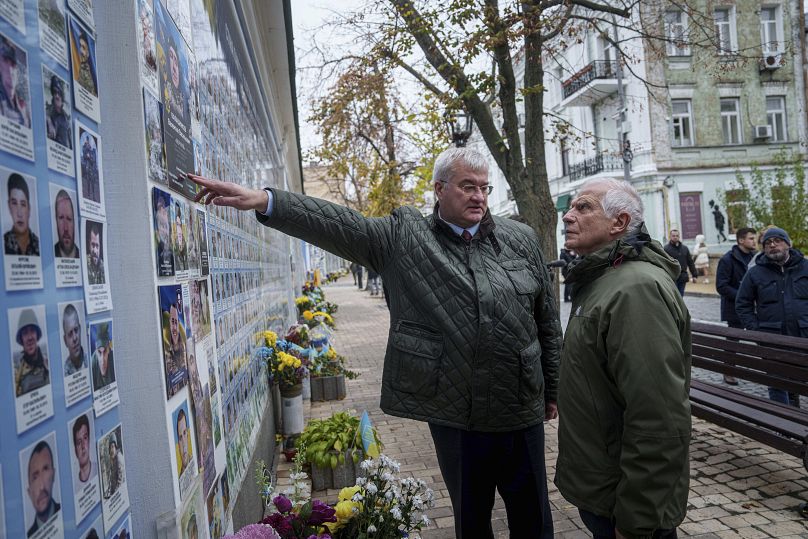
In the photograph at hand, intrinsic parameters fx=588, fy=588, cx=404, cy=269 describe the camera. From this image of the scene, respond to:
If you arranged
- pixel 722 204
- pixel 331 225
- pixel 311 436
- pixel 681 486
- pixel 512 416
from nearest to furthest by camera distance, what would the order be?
pixel 681 486, pixel 331 225, pixel 512 416, pixel 311 436, pixel 722 204

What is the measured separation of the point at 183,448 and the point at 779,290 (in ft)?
19.7

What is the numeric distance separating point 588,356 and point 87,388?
61.7 inches

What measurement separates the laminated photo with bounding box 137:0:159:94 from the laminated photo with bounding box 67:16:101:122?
176mm

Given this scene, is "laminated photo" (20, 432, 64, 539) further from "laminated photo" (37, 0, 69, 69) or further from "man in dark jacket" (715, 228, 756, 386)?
"man in dark jacket" (715, 228, 756, 386)

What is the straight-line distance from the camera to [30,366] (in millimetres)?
940

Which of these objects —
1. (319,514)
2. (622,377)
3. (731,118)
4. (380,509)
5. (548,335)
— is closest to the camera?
(622,377)

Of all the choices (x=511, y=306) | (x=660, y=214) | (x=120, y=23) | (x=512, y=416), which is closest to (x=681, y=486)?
(x=512, y=416)

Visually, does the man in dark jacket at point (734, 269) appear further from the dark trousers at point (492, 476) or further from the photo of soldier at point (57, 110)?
the photo of soldier at point (57, 110)

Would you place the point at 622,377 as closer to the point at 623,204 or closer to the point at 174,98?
the point at 623,204

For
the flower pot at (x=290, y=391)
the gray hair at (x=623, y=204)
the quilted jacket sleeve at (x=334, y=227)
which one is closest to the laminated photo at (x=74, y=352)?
the quilted jacket sleeve at (x=334, y=227)

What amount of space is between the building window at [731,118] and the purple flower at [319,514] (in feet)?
98.4

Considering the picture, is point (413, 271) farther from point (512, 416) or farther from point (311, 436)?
point (311, 436)

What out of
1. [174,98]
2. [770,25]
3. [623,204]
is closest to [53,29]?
[174,98]

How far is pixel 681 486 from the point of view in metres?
1.93
